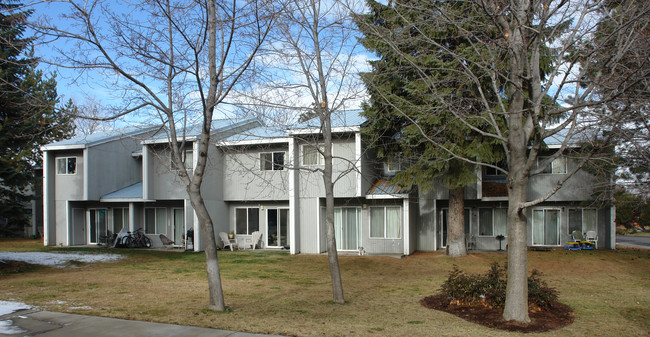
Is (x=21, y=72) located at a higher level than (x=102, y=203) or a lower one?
higher

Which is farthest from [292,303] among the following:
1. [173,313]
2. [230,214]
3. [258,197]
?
[230,214]

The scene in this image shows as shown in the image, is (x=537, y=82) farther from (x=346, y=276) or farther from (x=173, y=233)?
(x=173, y=233)

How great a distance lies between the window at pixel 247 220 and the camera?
25484 mm

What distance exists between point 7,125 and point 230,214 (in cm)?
1195

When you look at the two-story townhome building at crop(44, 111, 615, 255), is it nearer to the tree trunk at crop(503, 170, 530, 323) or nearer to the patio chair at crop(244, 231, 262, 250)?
the patio chair at crop(244, 231, 262, 250)

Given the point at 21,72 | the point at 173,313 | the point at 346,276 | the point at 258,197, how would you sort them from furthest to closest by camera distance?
the point at 258,197
the point at 21,72
the point at 346,276
the point at 173,313

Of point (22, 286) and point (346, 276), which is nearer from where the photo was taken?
point (22, 286)

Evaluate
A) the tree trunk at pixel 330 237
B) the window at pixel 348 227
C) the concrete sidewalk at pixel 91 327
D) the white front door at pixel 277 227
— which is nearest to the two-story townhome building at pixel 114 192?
the white front door at pixel 277 227

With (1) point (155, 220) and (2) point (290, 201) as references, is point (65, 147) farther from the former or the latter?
(2) point (290, 201)

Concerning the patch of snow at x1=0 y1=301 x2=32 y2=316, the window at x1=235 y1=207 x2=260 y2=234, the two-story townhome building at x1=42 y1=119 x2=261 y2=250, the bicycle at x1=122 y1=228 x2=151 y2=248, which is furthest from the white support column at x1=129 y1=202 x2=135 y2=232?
the patch of snow at x1=0 y1=301 x2=32 y2=316

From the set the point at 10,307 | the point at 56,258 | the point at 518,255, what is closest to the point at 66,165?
the point at 56,258

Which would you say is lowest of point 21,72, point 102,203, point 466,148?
point 102,203

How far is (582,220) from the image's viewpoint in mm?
23922

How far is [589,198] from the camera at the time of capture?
22.8 meters
